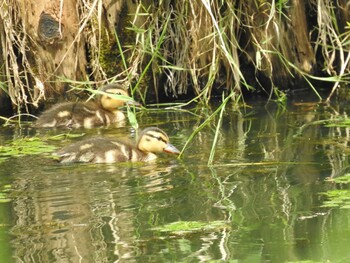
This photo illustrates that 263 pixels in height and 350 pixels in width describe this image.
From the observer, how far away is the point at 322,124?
6.95m

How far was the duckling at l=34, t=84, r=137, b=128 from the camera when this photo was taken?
7.25m

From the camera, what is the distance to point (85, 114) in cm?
743

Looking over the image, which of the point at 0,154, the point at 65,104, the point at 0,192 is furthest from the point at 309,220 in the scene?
the point at 65,104

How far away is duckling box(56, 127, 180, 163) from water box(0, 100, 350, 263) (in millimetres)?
78

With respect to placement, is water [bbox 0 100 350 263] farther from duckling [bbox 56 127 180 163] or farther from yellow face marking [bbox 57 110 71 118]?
yellow face marking [bbox 57 110 71 118]

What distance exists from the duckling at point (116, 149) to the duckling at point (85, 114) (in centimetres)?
88

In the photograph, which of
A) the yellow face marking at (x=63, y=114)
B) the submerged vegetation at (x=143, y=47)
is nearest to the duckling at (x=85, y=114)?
the yellow face marking at (x=63, y=114)

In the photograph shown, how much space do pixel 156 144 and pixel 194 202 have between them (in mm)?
1323

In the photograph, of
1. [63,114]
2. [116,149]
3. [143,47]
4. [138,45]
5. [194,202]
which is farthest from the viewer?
[138,45]

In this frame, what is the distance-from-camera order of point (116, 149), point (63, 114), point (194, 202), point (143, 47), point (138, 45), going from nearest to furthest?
point (194, 202), point (116, 149), point (63, 114), point (143, 47), point (138, 45)

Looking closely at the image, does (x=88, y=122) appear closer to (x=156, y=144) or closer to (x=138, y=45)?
A: (x=138, y=45)

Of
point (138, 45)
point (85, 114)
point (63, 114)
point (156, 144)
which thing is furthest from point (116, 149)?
point (138, 45)

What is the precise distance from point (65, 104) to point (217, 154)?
1612mm

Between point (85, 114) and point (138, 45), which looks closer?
point (85, 114)
